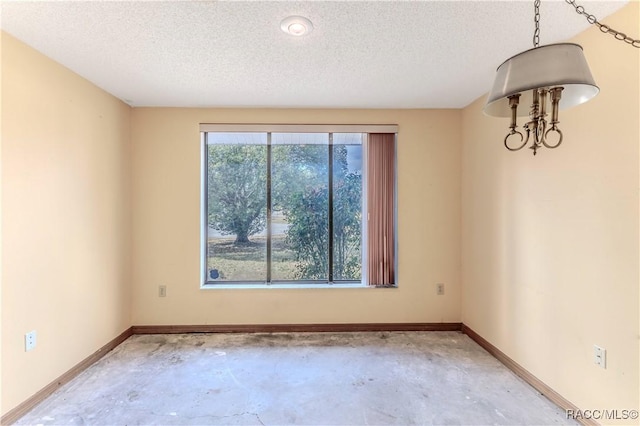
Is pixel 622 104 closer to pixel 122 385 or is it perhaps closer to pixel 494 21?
pixel 494 21

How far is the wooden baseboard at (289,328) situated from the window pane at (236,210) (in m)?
0.53

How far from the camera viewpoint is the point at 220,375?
243 centimetres

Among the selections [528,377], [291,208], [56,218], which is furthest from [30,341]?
[528,377]

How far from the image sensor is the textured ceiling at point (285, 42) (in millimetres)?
1655

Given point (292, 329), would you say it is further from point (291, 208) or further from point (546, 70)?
point (546, 70)

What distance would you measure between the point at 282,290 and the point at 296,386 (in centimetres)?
115

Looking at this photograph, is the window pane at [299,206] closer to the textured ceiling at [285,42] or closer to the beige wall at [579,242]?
the textured ceiling at [285,42]

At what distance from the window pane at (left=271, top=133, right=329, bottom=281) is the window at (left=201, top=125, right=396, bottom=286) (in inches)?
0.5

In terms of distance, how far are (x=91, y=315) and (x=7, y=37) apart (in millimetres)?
2142

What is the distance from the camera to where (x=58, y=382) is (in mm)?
2252

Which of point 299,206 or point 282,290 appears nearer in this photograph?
point 282,290

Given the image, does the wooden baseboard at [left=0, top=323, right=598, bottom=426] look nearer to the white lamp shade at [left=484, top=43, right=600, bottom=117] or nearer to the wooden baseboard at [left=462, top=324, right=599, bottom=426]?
the wooden baseboard at [left=462, top=324, right=599, bottom=426]

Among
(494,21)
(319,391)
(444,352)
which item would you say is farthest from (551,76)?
(444,352)

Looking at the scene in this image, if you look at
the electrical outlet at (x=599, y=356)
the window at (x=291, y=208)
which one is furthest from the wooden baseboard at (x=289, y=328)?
the electrical outlet at (x=599, y=356)
